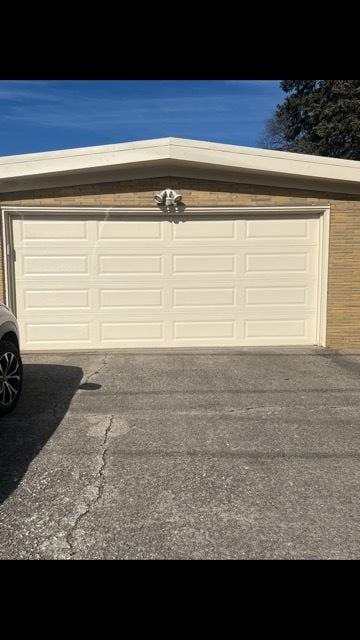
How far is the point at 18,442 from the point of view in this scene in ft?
14.1

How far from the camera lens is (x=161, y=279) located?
8484 mm

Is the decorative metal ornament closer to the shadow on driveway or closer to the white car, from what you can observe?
the shadow on driveway

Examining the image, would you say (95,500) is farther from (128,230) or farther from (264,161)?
(264,161)

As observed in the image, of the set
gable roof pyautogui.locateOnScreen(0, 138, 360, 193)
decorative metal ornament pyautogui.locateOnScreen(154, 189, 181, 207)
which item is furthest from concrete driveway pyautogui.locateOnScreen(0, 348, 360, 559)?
gable roof pyautogui.locateOnScreen(0, 138, 360, 193)

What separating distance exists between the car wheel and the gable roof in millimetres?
3866

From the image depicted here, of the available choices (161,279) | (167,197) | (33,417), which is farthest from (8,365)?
(167,197)

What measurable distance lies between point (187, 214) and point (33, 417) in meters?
4.81

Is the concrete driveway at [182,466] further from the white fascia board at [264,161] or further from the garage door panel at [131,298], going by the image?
the white fascia board at [264,161]

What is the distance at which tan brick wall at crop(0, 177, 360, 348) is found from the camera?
823 centimetres

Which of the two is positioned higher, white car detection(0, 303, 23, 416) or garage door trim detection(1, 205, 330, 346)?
garage door trim detection(1, 205, 330, 346)
